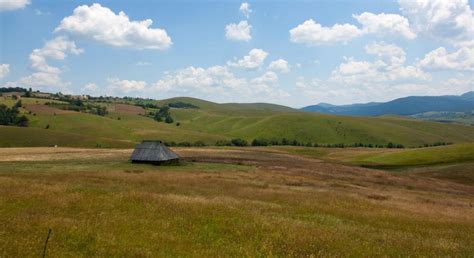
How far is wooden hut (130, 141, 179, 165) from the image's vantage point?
199 ft

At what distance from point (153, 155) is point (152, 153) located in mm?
524

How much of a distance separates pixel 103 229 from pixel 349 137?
194 meters

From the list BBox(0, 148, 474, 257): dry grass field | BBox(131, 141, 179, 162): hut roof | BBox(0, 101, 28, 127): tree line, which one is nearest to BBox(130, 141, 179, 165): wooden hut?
BBox(131, 141, 179, 162): hut roof

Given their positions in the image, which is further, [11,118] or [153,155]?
[11,118]

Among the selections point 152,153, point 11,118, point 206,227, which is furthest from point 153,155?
point 11,118

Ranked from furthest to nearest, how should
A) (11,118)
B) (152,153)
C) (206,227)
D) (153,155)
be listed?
(11,118) → (152,153) → (153,155) → (206,227)

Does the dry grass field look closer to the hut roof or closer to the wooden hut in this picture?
the wooden hut

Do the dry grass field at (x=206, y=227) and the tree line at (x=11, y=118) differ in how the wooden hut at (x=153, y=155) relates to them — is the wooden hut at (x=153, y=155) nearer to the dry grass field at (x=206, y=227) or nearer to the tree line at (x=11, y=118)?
the dry grass field at (x=206, y=227)

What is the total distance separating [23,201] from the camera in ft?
61.7

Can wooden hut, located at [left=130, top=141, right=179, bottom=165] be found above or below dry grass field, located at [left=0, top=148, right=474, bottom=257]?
below

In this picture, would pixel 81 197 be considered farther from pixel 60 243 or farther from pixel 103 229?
pixel 60 243

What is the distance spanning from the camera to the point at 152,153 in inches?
2436

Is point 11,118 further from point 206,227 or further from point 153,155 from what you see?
point 206,227

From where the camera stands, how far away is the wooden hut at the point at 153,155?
6074 centimetres
